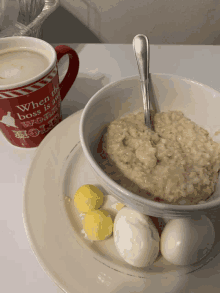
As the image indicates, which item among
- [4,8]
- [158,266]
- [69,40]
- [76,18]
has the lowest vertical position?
[158,266]

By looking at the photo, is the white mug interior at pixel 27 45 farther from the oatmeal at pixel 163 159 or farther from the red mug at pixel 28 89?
the oatmeal at pixel 163 159

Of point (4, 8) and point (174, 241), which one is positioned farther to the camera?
point (4, 8)

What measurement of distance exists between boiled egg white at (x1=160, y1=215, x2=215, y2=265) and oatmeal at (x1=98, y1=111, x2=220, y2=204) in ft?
0.20

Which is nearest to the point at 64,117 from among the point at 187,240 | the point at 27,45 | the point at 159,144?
the point at 27,45

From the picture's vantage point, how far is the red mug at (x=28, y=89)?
554 millimetres

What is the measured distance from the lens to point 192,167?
0.52m

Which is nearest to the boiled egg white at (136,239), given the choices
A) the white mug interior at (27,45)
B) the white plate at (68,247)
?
the white plate at (68,247)

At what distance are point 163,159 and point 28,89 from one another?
1.17 ft

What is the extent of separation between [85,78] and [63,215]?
2.01 feet

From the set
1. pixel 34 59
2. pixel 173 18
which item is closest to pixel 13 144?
pixel 34 59

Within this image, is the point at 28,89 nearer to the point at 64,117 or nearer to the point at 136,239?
the point at 64,117

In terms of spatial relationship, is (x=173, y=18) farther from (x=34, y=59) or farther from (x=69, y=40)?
(x=34, y=59)

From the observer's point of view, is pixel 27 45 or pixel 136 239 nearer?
pixel 136 239

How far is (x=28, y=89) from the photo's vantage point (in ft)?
1.81
